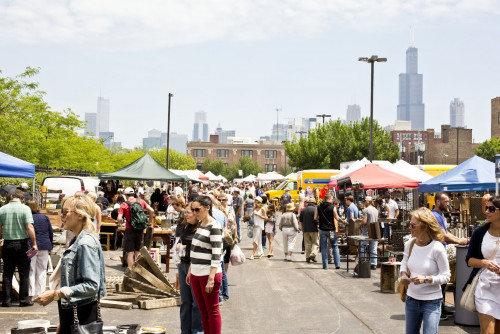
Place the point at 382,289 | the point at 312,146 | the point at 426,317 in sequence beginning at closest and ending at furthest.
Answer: the point at 426,317, the point at 382,289, the point at 312,146

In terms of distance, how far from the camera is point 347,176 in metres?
24.1

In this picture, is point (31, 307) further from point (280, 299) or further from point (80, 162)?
point (80, 162)

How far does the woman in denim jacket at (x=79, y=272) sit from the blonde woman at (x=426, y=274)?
2.92m

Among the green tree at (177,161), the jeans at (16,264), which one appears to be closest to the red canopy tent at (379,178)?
the jeans at (16,264)

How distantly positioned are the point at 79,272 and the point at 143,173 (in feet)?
66.0

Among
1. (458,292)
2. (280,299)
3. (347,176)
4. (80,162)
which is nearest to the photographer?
(458,292)

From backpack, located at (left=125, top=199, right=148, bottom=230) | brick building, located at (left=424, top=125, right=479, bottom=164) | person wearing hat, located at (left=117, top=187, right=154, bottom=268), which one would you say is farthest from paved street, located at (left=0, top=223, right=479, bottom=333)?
brick building, located at (left=424, top=125, right=479, bottom=164)

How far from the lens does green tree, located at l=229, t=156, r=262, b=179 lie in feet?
469

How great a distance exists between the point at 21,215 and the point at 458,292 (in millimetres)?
6830

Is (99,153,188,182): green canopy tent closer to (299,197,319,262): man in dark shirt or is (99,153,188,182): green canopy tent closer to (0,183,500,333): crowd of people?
(299,197,319,262): man in dark shirt

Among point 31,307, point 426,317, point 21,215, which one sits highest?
point 21,215

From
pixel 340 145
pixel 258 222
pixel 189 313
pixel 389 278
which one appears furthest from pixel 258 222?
pixel 340 145

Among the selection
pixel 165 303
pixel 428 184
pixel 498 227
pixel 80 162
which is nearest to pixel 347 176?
pixel 428 184

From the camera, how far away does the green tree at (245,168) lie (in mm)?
142875
